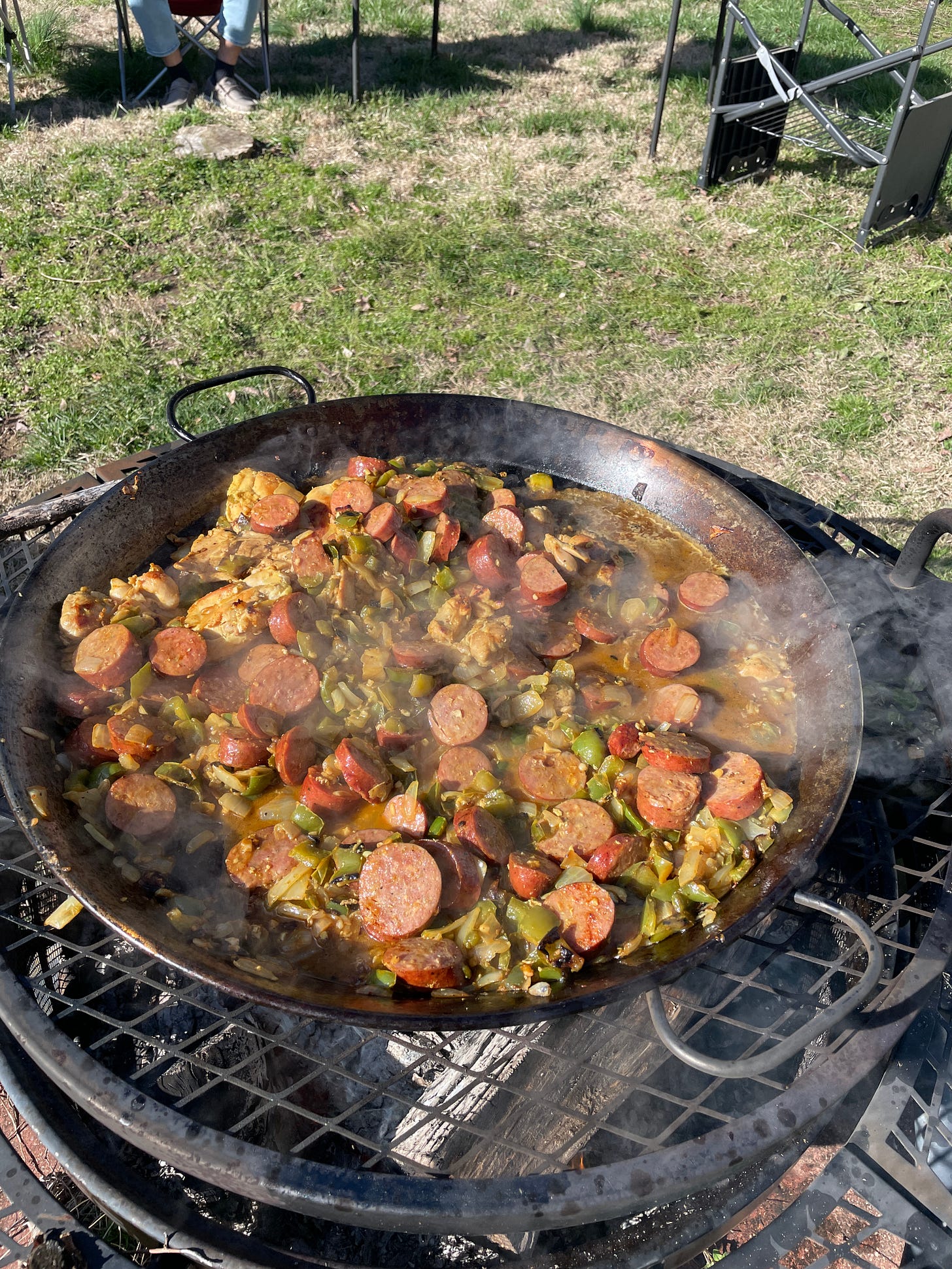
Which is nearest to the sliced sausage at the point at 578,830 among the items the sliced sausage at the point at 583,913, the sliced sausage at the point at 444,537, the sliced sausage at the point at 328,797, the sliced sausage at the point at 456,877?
the sliced sausage at the point at 583,913

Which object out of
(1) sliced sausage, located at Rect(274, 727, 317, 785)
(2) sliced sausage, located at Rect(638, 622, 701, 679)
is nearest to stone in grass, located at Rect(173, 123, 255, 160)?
(2) sliced sausage, located at Rect(638, 622, 701, 679)

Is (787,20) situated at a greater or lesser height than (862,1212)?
greater

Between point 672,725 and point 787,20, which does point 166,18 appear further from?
point 672,725

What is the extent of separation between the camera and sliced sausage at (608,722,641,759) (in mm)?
2830

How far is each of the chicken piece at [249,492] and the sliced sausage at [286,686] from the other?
762mm

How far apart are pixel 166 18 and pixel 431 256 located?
14.1 feet

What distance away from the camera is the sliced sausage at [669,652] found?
10.3 feet

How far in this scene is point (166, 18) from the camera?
A: 29.9 ft

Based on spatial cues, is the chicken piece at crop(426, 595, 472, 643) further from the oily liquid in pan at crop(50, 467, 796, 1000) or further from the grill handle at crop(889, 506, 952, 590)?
the grill handle at crop(889, 506, 952, 590)

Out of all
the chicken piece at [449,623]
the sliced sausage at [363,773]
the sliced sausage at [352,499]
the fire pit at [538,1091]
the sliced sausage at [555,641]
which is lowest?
the fire pit at [538,1091]

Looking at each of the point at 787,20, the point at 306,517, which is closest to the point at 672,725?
the point at 306,517

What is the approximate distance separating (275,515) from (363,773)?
47.9 inches

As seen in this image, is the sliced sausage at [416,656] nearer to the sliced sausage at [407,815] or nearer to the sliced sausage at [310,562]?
the sliced sausage at [310,562]

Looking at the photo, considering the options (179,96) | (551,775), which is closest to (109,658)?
(551,775)
